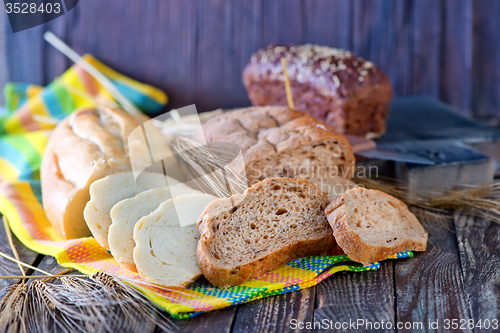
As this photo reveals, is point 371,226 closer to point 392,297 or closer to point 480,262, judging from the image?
point 392,297

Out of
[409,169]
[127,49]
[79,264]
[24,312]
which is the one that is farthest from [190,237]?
[127,49]

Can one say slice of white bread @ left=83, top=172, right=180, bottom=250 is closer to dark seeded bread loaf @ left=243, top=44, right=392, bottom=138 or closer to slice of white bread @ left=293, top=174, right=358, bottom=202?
slice of white bread @ left=293, top=174, right=358, bottom=202

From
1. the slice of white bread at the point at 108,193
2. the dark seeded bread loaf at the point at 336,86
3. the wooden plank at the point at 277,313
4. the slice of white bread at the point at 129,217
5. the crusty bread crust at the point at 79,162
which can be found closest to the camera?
the wooden plank at the point at 277,313

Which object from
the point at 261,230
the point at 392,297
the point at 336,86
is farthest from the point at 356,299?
the point at 336,86

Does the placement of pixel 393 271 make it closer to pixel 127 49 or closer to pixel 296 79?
pixel 296 79

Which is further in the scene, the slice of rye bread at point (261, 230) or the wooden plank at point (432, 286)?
the slice of rye bread at point (261, 230)

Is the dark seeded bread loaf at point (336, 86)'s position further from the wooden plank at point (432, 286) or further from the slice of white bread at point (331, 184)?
the wooden plank at point (432, 286)

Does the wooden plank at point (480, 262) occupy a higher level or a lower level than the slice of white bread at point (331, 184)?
lower

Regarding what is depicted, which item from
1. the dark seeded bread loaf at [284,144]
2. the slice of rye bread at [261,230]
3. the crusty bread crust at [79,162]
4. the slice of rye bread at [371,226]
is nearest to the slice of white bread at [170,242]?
the slice of rye bread at [261,230]
